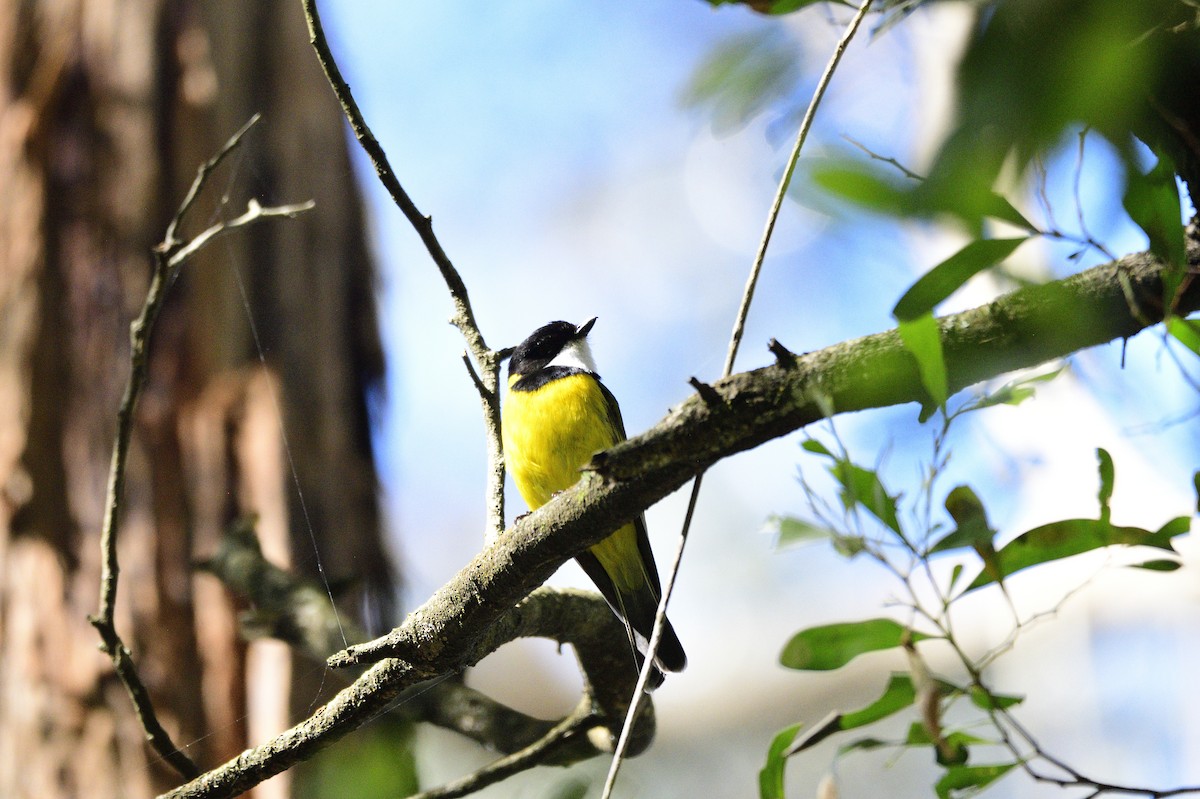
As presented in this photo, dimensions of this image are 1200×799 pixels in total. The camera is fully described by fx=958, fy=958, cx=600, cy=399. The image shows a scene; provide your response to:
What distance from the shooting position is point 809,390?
915 mm

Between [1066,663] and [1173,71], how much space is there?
469cm

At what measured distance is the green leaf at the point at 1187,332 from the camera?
0.91 m

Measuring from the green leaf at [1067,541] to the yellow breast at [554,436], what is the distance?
153cm

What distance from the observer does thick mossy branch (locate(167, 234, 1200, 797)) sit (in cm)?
88

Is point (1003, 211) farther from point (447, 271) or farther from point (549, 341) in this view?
point (549, 341)

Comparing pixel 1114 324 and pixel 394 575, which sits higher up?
pixel 394 575

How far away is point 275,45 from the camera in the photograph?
390 cm

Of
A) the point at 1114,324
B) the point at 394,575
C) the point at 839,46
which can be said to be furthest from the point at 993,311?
the point at 394,575

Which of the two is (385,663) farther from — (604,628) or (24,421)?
(24,421)

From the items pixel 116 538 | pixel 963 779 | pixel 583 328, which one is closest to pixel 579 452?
pixel 583 328

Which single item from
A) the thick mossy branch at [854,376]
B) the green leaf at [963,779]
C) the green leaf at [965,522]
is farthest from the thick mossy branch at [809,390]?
the green leaf at [963,779]

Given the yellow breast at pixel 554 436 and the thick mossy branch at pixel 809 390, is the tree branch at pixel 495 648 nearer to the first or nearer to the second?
the thick mossy branch at pixel 809 390

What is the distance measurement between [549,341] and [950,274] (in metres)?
2.28

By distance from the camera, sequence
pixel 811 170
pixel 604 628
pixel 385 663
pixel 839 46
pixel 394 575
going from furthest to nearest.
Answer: pixel 394 575 → pixel 604 628 → pixel 385 663 → pixel 839 46 → pixel 811 170
